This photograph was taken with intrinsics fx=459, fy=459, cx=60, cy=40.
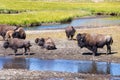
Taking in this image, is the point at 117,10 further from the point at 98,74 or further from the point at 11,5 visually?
the point at 98,74

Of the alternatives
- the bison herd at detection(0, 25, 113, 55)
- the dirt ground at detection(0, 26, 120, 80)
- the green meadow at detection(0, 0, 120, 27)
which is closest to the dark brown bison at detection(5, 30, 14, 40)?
the dirt ground at detection(0, 26, 120, 80)

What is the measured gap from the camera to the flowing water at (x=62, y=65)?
25.4m

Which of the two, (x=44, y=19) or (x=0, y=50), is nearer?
(x=0, y=50)

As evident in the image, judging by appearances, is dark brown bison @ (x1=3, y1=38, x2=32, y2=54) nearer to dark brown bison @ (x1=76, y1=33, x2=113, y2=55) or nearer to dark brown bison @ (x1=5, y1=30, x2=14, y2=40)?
dark brown bison @ (x1=76, y1=33, x2=113, y2=55)

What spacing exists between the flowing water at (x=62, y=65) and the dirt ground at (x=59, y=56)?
99 centimetres

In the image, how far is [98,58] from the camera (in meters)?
28.8

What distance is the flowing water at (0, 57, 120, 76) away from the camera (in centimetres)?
2544

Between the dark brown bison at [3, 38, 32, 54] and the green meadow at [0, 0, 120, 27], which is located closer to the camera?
the dark brown bison at [3, 38, 32, 54]

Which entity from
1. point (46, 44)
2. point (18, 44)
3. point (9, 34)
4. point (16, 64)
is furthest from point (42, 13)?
point (16, 64)

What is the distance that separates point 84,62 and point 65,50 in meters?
3.95

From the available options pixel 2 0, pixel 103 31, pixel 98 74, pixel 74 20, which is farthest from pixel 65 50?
pixel 2 0

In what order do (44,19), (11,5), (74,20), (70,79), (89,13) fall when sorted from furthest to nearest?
(11,5) < (89,13) < (74,20) < (44,19) < (70,79)

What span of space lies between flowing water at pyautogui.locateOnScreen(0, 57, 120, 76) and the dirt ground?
0.99m

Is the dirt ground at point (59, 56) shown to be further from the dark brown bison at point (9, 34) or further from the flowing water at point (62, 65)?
the dark brown bison at point (9, 34)
